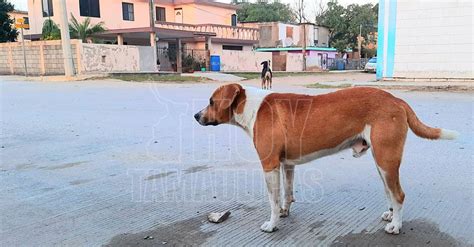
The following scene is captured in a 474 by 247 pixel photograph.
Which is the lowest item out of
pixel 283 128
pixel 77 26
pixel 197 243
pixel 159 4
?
pixel 197 243

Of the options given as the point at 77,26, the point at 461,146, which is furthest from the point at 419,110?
the point at 77,26

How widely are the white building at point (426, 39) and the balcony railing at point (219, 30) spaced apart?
1816 centimetres

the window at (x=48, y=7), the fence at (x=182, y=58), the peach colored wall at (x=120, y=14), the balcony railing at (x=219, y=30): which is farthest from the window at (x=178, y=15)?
the window at (x=48, y=7)

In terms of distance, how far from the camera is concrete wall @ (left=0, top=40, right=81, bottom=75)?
90.6 ft

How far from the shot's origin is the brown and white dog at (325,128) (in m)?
3.09

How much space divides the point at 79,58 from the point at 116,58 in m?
2.89

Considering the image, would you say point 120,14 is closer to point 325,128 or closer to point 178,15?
point 178,15

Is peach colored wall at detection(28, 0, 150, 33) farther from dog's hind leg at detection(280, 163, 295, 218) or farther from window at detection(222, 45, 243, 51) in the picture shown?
dog's hind leg at detection(280, 163, 295, 218)

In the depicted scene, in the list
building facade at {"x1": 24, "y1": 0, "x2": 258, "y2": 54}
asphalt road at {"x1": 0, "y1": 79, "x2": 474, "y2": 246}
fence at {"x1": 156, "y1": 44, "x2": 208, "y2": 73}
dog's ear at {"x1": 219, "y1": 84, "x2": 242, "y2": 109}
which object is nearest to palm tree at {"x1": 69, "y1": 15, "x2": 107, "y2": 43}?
building facade at {"x1": 24, "y1": 0, "x2": 258, "y2": 54}

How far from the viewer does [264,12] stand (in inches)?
2576

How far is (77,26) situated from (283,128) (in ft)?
104

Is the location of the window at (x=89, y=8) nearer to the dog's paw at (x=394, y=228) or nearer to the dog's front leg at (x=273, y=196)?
the dog's front leg at (x=273, y=196)

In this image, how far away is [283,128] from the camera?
3.26 metres

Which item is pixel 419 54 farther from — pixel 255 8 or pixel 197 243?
pixel 255 8
